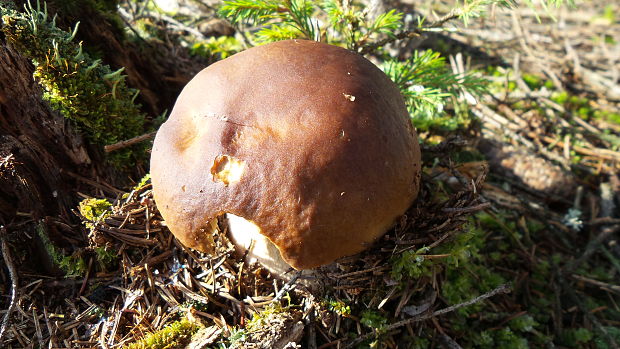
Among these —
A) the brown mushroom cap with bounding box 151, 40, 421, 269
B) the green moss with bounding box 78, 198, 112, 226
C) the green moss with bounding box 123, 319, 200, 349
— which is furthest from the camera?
the green moss with bounding box 78, 198, 112, 226

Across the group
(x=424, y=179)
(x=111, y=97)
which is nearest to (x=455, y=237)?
(x=424, y=179)

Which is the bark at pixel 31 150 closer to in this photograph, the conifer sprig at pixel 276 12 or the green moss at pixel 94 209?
the green moss at pixel 94 209

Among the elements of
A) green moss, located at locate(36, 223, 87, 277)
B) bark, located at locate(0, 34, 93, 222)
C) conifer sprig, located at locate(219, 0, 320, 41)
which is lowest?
green moss, located at locate(36, 223, 87, 277)

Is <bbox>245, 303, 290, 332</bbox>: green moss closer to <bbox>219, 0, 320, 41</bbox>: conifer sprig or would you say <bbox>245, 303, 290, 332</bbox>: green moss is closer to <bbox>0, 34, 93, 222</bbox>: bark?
<bbox>0, 34, 93, 222</bbox>: bark

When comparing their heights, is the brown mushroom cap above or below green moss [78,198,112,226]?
above

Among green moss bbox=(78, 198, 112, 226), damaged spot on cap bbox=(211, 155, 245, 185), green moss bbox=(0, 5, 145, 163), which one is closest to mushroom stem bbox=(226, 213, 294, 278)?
damaged spot on cap bbox=(211, 155, 245, 185)

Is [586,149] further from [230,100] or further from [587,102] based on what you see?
[230,100]

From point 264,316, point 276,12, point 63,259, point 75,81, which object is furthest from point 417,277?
point 75,81
